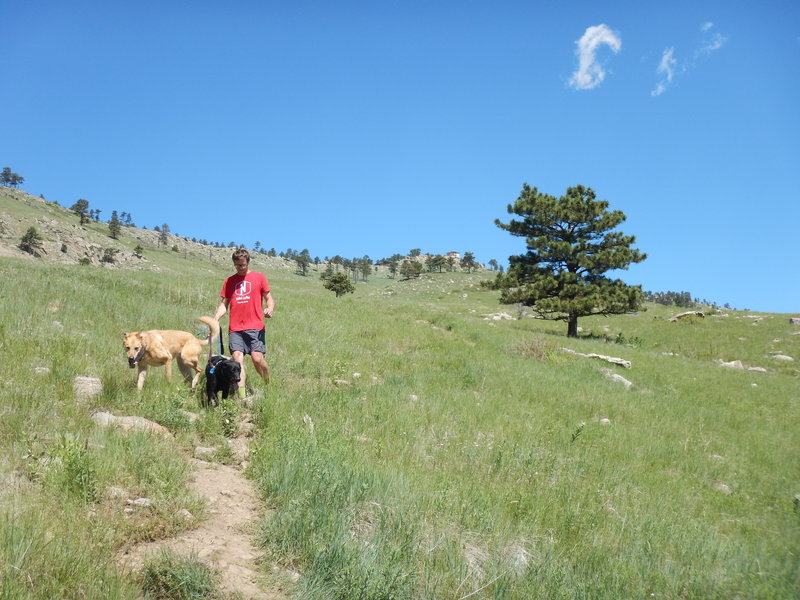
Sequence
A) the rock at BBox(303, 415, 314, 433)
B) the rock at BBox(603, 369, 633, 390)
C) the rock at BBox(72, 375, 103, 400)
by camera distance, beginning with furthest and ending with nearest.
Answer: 1. the rock at BBox(603, 369, 633, 390)
2. the rock at BBox(303, 415, 314, 433)
3. the rock at BBox(72, 375, 103, 400)

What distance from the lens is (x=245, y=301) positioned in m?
7.29

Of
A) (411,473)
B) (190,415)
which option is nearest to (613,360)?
(411,473)

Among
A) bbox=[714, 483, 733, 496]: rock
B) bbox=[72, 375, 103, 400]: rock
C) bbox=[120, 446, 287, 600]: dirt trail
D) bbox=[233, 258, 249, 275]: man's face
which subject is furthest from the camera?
bbox=[233, 258, 249, 275]: man's face

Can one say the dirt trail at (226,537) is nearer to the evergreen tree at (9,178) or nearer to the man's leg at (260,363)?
the man's leg at (260,363)

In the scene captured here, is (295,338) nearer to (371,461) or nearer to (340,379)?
(340,379)

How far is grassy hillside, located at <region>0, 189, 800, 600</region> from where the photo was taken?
125 inches

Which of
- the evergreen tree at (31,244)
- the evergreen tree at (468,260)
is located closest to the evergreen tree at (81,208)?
the evergreen tree at (31,244)

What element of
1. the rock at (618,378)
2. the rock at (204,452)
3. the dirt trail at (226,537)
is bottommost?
the dirt trail at (226,537)

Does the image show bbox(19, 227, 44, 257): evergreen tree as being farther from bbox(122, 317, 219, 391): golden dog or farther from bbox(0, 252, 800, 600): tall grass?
bbox(122, 317, 219, 391): golden dog

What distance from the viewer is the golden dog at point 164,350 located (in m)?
6.09

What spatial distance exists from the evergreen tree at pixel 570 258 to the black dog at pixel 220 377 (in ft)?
69.7

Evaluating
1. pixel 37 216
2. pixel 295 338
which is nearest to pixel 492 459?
pixel 295 338

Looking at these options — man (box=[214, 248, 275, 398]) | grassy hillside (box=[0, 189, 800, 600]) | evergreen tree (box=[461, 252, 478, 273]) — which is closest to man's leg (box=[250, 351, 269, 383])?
man (box=[214, 248, 275, 398])

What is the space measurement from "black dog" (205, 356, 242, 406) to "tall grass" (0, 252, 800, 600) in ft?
1.24
